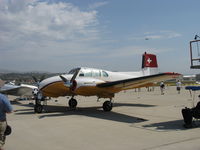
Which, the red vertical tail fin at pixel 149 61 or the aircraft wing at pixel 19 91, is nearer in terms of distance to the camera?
the red vertical tail fin at pixel 149 61

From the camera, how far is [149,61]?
1962 cm

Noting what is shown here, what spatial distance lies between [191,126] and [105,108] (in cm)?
686

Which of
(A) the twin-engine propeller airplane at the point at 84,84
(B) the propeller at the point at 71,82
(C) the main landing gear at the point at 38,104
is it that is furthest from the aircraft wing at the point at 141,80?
(C) the main landing gear at the point at 38,104

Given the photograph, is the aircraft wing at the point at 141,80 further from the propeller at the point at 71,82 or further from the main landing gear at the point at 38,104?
the main landing gear at the point at 38,104

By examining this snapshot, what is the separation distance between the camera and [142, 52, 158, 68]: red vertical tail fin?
19.5m

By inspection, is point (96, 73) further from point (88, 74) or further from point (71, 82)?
point (71, 82)

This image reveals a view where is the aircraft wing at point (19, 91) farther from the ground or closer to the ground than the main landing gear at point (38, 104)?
farther from the ground

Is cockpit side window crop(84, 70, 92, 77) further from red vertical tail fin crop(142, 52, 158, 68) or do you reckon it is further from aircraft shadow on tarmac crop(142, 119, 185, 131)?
red vertical tail fin crop(142, 52, 158, 68)

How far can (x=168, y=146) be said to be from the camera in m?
6.58

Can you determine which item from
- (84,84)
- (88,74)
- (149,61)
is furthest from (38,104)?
(149,61)

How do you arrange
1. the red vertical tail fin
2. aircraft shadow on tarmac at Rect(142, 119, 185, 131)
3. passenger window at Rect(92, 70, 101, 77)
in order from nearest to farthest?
aircraft shadow on tarmac at Rect(142, 119, 185, 131)
passenger window at Rect(92, 70, 101, 77)
the red vertical tail fin

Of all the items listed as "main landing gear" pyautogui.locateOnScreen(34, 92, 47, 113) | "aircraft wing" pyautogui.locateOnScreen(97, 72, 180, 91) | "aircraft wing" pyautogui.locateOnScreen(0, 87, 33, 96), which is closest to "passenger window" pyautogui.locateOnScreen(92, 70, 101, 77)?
"aircraft wing" pyautogui.locateOnScreen(97, 72, 180, 91)

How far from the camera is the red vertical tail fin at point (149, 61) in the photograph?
1953 cm

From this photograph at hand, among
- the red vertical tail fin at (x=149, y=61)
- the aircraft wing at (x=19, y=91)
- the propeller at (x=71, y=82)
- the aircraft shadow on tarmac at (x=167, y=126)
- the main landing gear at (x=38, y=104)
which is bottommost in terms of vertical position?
the aircraft shadow on tarmac at (x=167, y=126)
